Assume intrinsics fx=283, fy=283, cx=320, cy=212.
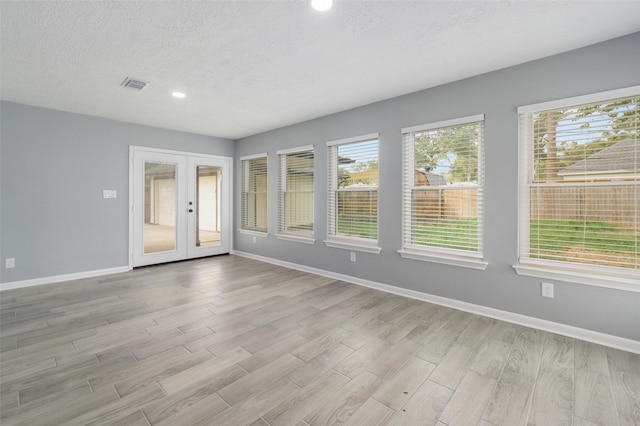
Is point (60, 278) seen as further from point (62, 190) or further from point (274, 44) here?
point (274, 44)

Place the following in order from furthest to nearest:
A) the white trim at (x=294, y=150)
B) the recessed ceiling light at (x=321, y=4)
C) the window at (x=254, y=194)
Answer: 1. the window at (x=254, y=194)
2. the white trim at (x=294, y=150)
3. the recessed ceiling light at (x=321, y=4)

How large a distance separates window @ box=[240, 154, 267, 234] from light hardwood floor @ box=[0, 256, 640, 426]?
271cm

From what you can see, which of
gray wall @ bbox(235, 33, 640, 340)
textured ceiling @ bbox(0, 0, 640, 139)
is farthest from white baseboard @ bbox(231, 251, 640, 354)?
textured ceiling @ bbox(0, 0, 640, 139)

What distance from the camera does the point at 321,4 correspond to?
6.55 feet

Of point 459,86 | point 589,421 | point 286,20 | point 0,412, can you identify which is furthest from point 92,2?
point 589,421

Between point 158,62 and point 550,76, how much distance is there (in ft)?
12.6

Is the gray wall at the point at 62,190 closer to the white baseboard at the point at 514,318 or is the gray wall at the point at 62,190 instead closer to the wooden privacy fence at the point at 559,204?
the white baseboard at the point at 514,318

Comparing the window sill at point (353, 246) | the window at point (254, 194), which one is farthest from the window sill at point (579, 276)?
the window at point (254, 194)

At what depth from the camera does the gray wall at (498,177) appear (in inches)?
96.5

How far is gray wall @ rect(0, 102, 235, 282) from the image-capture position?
397cm

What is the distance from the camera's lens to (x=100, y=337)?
8.49 ft

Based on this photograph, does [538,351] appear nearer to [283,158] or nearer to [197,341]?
[197,341]

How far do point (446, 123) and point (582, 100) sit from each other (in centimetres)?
117

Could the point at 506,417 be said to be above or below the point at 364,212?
Result: below
